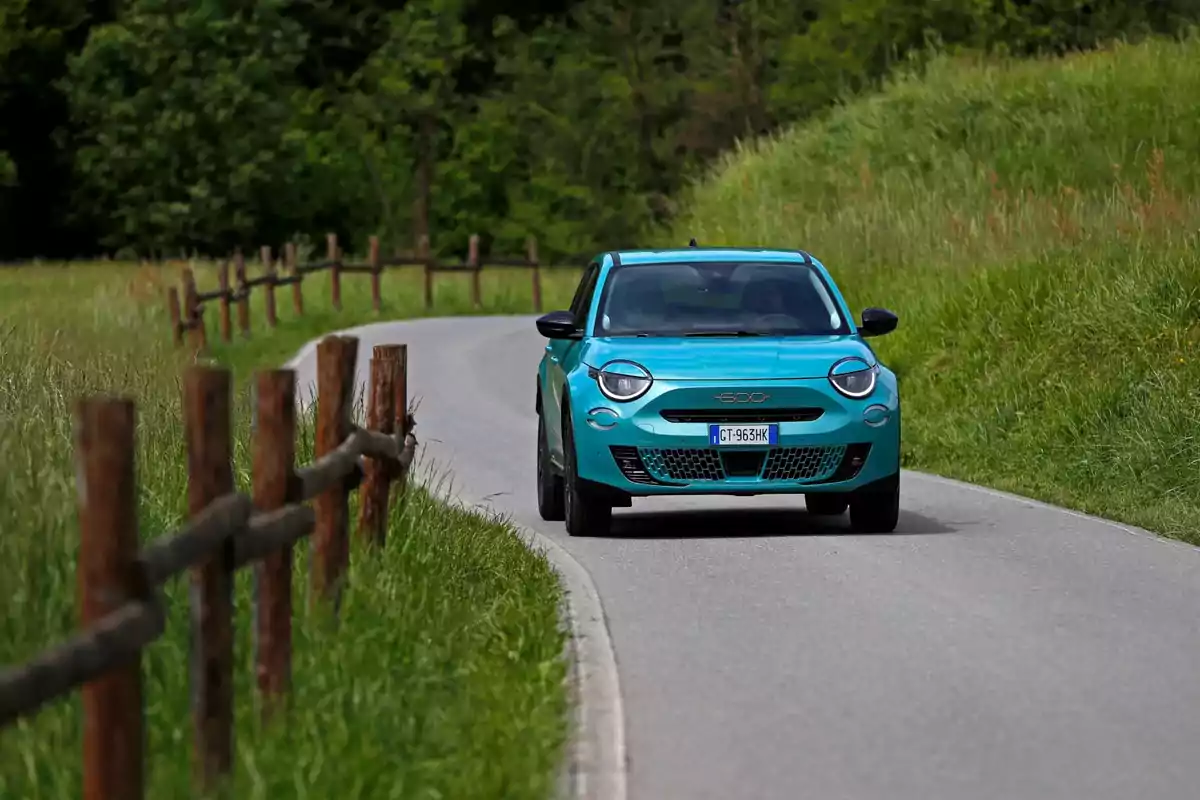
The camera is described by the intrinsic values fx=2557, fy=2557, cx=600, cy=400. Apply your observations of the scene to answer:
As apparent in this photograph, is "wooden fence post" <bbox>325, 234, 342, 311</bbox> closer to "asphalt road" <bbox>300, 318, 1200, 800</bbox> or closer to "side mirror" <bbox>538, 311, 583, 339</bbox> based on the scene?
"asphalt road" <bbox>300, 318, 1200, 800</bbox>

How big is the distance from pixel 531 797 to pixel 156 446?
5681 millimetres

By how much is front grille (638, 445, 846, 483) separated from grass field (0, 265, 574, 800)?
1.04m

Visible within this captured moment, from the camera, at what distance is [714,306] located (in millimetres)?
15906

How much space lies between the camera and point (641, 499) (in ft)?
60.6

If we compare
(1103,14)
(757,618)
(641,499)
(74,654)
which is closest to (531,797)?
(74,654)

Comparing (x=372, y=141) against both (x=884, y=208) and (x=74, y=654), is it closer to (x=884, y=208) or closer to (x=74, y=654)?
(x=884, y=208)

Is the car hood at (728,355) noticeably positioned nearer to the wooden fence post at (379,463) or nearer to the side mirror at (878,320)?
the side mirror at (878,320)

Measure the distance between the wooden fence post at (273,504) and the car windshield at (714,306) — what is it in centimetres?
752

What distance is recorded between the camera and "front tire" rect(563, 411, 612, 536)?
1496cm

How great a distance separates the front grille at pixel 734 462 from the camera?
14703mm

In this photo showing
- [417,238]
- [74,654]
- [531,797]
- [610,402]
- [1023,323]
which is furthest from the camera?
[417,238]

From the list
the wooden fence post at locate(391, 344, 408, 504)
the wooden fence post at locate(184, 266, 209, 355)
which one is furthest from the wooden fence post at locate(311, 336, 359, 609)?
the wooden fence post at locate(184, 266, 209, 355)

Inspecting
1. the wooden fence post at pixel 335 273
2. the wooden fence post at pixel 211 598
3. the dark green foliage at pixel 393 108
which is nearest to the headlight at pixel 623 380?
the wooden fence post at pixel 211 598

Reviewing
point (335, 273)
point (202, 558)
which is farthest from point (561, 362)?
point (335, 273)
